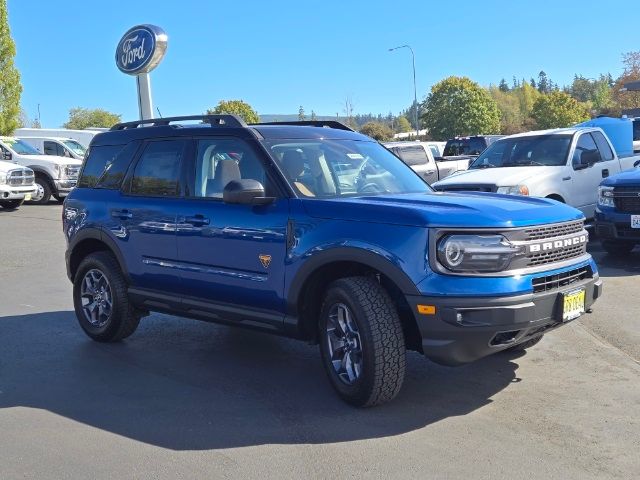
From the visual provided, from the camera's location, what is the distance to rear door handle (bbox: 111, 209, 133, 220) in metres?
6.11

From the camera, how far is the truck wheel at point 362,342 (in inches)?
175

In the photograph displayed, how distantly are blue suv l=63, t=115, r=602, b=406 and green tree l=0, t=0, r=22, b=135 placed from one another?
31.5 m

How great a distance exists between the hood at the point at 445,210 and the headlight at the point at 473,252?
8 cm

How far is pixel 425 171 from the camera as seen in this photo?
1722cm

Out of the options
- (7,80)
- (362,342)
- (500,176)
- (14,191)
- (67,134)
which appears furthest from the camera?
(7,80)

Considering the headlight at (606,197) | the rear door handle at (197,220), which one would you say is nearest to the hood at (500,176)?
the headlight at (606,197)

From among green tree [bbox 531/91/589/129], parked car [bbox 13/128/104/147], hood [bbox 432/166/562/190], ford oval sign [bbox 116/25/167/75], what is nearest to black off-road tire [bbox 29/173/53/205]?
ford oval sign [bbox 116/25/167/75]

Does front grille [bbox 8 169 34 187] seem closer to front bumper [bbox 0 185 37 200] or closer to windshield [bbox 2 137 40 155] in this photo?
front bumper [bbox 0 185 37 200]

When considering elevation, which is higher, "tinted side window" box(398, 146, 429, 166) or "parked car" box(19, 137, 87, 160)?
"parked car" box(19, 137, 87, 160)

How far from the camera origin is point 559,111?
74250 millimetres

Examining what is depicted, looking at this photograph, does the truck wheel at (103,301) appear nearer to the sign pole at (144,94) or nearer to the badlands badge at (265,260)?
the badlands badge at (265,260)

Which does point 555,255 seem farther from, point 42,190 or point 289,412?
point 42,190

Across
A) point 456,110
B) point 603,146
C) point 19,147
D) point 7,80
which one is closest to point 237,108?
point 456,110

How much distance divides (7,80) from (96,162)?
31.7 meters
